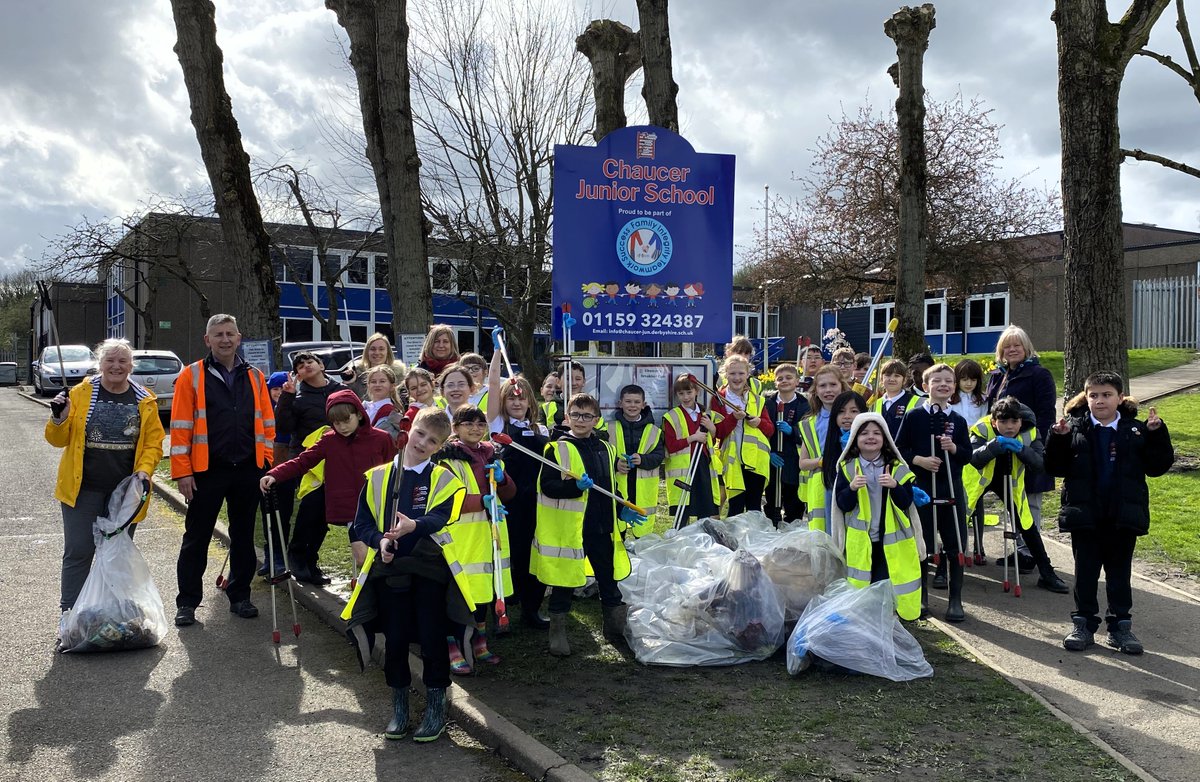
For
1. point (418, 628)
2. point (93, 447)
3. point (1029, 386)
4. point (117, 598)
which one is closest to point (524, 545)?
point (418, 628)

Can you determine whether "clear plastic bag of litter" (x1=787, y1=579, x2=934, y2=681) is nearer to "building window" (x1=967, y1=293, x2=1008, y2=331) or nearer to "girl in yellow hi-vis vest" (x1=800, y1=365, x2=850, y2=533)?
"girl in yellow hi-vis vest" (x1=800, y1=365, x2=850, y2=533)

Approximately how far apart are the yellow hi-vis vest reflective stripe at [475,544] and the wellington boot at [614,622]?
2.57ft

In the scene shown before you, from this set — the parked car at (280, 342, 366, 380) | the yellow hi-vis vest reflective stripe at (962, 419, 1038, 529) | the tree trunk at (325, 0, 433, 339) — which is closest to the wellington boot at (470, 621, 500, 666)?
the yellow hi-vis vest reflective stripe at (962, 419, 1038, 529)

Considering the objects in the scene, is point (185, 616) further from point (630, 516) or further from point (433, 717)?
point (630, 516)

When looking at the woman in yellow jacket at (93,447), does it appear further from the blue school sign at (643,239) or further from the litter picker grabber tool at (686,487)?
the litter picker grabber tool at (686,487)

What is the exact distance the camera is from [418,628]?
4484 millimetres

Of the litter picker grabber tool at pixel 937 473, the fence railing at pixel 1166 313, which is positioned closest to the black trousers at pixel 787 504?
the litter picker grabber tool at pixel 937 473

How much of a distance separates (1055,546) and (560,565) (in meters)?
5.19

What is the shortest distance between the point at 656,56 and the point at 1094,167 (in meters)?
4.95

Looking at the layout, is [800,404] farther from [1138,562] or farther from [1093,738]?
[1093,738]

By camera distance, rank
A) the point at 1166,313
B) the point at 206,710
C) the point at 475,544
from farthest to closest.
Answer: the point at 1166,313
the point at 475,544
the point at 206,710

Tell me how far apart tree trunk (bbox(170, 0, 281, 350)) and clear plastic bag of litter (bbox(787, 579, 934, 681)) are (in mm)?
7932

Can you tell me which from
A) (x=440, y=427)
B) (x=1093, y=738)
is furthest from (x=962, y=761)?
(x=440, y=427)

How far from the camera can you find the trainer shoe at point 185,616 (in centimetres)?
616
